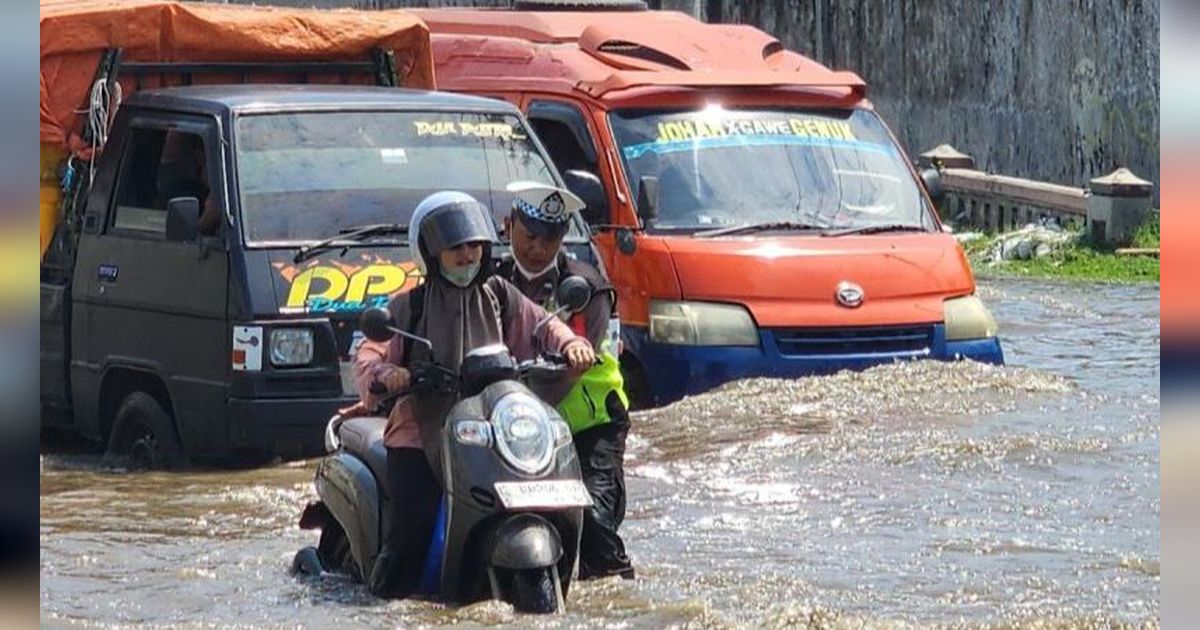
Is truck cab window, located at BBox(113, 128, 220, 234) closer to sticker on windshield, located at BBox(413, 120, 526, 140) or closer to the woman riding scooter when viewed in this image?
sticker on windshield, located at BBox(413, 120, 526, 140)

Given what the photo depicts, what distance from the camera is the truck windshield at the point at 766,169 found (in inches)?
427

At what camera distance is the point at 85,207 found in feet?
31.9

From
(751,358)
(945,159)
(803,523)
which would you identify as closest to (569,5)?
(751,358)

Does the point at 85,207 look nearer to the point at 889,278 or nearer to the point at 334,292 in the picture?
the point at 334,292

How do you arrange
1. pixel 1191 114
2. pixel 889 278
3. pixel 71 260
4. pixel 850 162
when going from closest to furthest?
pixel 1191 114
pixel 71 260
pixel 889 278
pixel 850 162

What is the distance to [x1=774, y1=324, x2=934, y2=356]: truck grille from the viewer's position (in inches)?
409

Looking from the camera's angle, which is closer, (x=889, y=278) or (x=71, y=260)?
(x=71, y=260)

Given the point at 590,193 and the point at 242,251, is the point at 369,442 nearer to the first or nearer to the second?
the point at 242,251

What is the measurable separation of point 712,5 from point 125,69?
12.5 metres

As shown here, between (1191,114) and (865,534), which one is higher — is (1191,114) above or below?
above

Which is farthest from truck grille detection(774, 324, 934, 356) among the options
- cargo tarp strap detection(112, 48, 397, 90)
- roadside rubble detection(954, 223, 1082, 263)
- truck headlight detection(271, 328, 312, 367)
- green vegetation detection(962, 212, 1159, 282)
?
roadside rubble detection(954, 223, 1082, 263)

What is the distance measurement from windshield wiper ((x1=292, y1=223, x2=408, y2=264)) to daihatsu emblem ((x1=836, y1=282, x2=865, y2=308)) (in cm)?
251

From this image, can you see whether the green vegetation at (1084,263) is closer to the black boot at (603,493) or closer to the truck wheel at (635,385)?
the truck wheel at (635,385)

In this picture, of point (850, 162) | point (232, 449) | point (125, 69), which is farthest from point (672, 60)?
point (232, 449)
